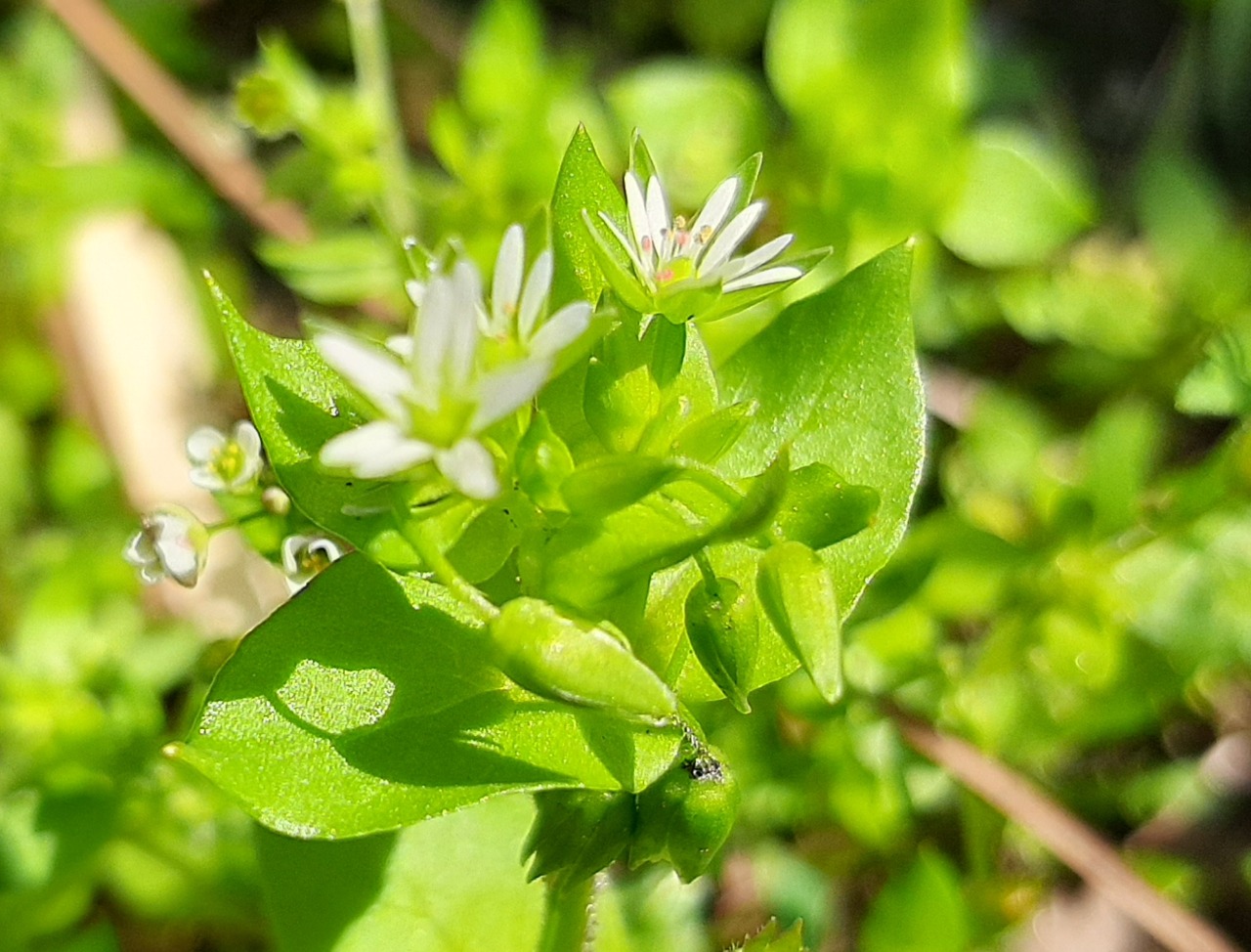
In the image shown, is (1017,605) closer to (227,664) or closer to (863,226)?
(863,226)

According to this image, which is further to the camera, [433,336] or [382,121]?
[382,121]

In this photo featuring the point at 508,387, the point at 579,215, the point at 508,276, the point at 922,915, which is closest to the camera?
the point at 508,387

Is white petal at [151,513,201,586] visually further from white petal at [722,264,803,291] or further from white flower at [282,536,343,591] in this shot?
white petal at [722,264,803,291]

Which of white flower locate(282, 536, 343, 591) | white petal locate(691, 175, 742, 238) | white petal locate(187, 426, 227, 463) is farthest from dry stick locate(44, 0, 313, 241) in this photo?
white petal locate(691, 175, 742, 238)

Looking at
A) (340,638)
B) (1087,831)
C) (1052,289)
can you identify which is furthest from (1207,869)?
(340,638)

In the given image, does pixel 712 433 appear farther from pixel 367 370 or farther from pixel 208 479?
pixel 208 479

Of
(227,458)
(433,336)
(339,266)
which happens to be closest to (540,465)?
(433,336)
